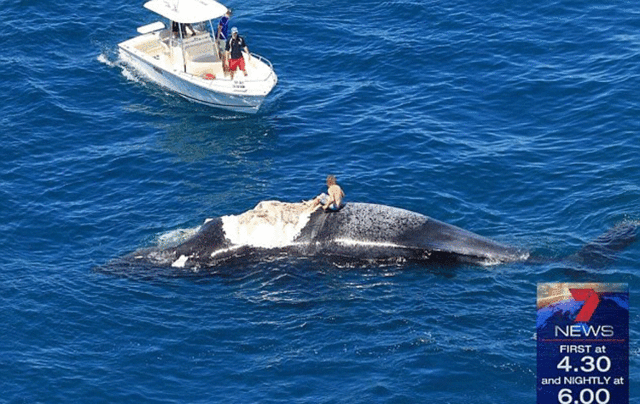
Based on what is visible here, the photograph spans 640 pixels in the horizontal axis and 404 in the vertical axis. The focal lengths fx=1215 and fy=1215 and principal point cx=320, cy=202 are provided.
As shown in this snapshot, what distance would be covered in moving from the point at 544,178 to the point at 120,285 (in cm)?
1526

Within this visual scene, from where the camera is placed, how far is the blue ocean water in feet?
109

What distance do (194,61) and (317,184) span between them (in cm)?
1134

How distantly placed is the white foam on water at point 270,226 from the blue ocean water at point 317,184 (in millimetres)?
917

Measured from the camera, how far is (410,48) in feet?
172

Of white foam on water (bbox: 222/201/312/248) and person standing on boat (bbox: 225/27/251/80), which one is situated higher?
person standing on boat (bbox: 225/27/251/80)

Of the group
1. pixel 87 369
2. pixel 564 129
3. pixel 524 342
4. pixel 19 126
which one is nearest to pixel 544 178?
pixel 564 129

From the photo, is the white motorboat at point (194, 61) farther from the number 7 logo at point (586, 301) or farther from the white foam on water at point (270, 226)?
the number 7 logo at point (586, 301)

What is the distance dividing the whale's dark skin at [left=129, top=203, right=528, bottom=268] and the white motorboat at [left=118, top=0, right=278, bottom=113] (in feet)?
38.6

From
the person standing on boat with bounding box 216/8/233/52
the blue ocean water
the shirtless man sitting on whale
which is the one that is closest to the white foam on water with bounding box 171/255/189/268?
the blue ocean water

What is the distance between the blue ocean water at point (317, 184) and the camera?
33.1 metres

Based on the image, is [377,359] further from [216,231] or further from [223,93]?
[223,93]
